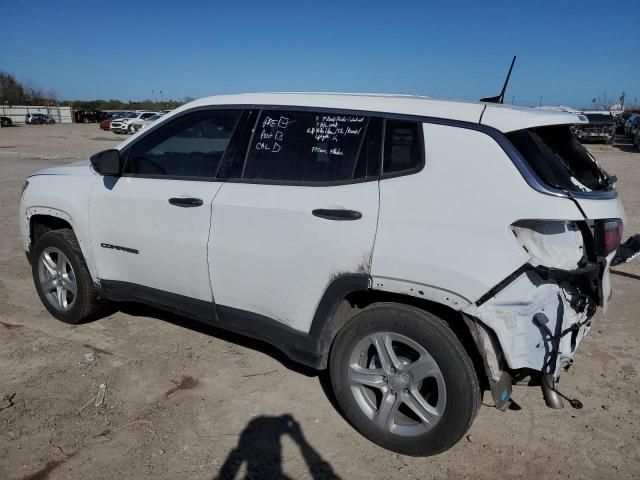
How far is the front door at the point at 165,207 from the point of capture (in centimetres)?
332

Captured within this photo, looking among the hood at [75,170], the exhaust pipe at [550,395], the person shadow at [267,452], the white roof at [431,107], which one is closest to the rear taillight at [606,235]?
the white roof at [431,107]

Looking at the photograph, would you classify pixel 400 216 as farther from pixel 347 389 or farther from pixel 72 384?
pixel 72 384

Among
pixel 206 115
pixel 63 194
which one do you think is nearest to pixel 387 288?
pixel 206 115

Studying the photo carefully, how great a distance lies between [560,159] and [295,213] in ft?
4.68

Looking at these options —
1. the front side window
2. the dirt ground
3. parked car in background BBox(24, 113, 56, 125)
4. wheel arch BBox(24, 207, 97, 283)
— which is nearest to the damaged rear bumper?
the dirt ground

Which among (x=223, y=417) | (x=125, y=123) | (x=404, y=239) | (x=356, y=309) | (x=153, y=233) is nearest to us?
(x=404, y=239)

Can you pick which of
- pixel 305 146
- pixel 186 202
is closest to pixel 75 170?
pixel 186 202

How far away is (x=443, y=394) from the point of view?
8.63ft

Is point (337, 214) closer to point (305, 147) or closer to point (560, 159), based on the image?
point (305, 147)

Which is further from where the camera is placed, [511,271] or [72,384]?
[72,384]

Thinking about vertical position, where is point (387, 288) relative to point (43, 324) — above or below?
above

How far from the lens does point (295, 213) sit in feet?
9.47

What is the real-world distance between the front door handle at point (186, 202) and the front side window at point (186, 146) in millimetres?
198

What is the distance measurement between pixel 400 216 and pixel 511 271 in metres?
0.60
